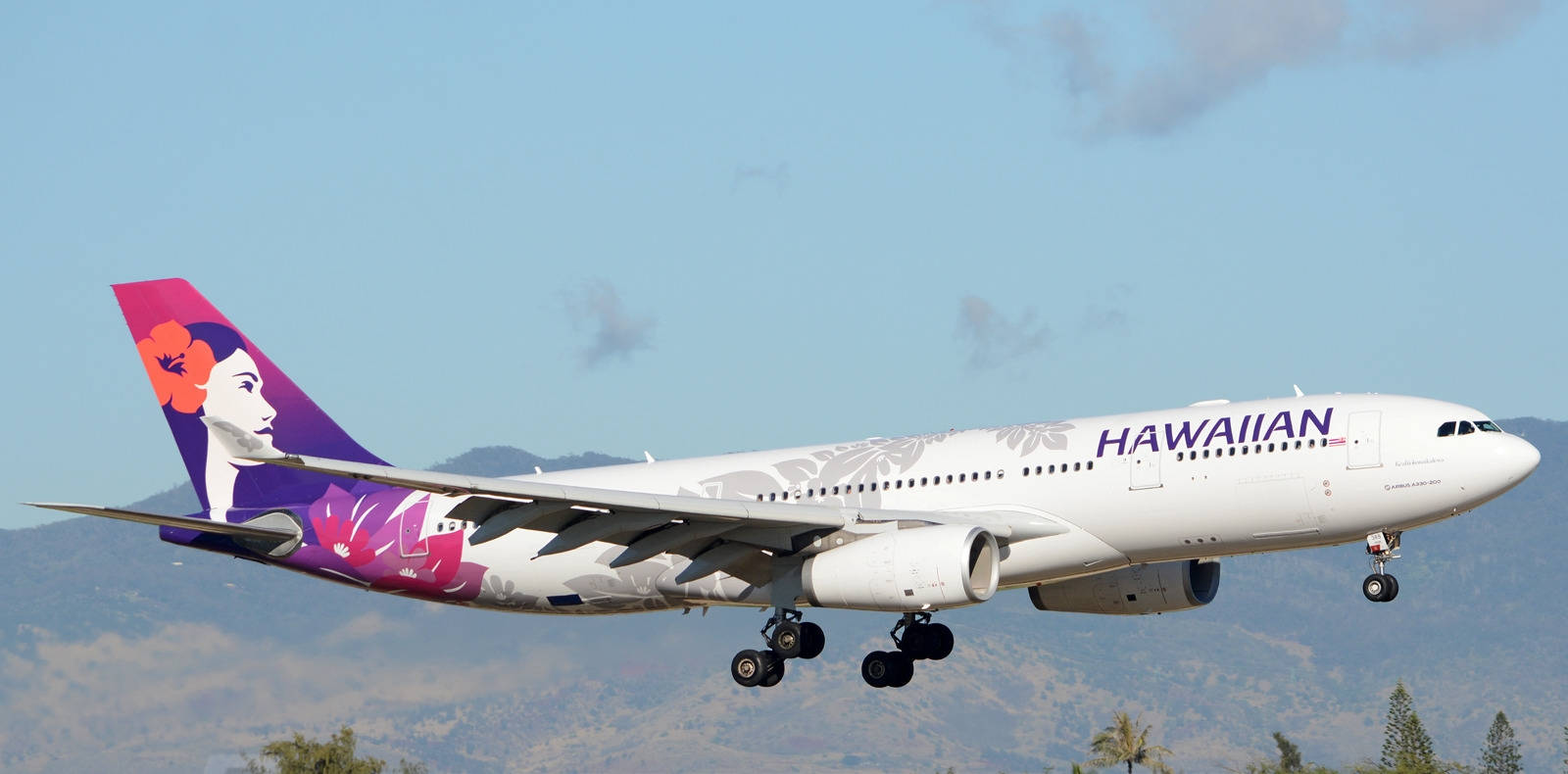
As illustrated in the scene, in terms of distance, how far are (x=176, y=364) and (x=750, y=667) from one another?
15.7 m

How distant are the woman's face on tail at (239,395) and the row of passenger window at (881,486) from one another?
12253mm

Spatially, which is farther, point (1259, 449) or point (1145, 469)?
point (1145, 469)

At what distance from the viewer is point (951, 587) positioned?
36.1 m

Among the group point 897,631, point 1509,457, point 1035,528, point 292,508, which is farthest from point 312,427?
point 1509,457

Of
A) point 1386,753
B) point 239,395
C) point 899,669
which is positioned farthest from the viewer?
point 1386,753

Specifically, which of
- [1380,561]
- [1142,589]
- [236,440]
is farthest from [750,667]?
[1380,561]

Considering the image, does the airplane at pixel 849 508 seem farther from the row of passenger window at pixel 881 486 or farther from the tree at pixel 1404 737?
the tree at pixel 1404 737

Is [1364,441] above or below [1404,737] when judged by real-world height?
below

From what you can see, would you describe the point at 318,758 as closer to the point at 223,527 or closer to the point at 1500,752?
the point at 223,527

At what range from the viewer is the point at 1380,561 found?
36.3 meters

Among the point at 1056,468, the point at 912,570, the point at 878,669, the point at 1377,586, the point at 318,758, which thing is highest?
the point at 1056,468

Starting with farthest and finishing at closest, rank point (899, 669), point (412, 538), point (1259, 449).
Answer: point (899, 669), point (412, 538), point (1259, 449)

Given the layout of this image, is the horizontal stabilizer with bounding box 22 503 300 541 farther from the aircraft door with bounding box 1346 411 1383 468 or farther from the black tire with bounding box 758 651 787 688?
the aircraft door with bounding box 1346 411 1383 468

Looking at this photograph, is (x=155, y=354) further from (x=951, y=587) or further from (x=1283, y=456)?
(x=1283, y=456)
